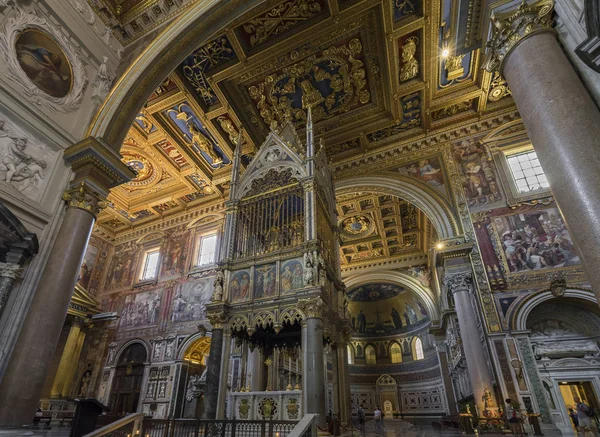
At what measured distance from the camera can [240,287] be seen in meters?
7.73

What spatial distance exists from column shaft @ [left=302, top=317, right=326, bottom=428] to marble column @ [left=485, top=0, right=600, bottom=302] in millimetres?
4410

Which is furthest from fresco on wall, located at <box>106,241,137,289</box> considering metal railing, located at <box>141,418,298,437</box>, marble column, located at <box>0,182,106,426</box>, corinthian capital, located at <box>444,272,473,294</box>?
corinthian capital, located at <box>444,272,473,294</box>

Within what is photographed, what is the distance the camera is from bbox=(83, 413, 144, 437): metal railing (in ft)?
16.1

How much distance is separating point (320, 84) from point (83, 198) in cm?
876

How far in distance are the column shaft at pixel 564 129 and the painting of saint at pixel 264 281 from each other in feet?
17.8

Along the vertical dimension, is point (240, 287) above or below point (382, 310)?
below

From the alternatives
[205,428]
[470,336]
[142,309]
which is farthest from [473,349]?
[142,309]

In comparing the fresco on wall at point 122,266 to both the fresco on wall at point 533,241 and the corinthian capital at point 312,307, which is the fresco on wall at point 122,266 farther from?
the fresco on wall at point 533,241

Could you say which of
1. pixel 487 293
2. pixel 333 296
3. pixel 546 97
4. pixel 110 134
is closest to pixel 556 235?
pixel 487 293

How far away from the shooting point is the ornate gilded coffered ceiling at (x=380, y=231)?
58.6 ft

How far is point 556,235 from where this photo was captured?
10016mm

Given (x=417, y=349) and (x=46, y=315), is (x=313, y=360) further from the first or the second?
(x=417, y=349)

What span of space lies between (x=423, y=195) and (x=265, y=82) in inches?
292

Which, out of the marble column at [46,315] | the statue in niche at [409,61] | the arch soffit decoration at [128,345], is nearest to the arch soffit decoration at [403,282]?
the arch soffit decoration at [128,345]
